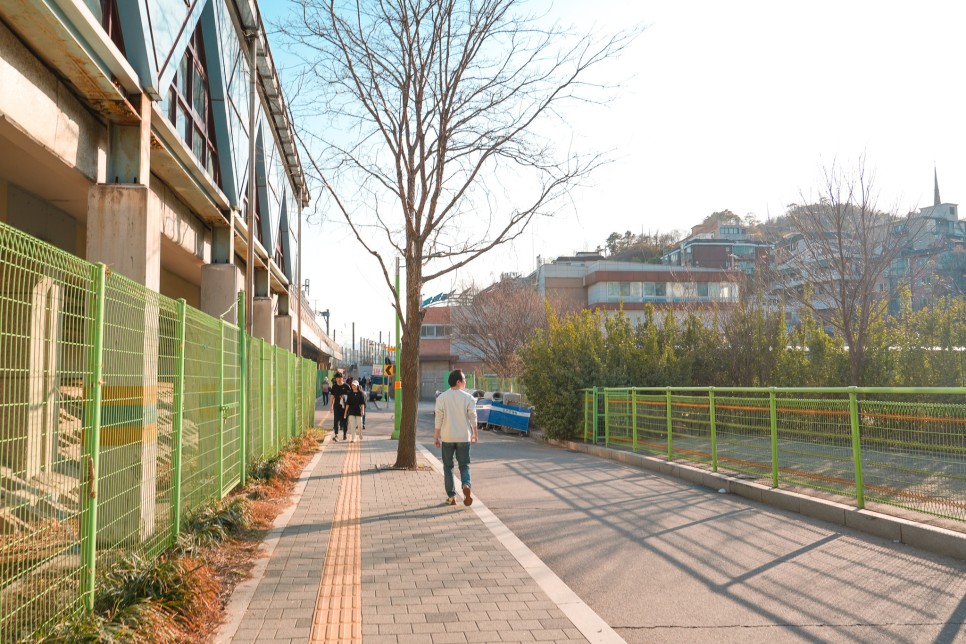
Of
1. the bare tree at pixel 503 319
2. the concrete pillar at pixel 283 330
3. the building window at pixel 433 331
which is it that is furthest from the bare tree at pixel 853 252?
the building window at pixel 433 331

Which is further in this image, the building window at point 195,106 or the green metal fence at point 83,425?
the building window at point 195,106

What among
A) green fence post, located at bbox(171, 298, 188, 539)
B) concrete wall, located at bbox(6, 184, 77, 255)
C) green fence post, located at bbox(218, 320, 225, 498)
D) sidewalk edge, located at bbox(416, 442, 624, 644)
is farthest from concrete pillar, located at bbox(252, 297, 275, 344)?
green fence post, located at bbox(171, 298, 188, 539)

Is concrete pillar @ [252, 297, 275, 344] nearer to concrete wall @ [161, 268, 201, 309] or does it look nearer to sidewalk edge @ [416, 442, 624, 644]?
concrete wall @ [161, 268, 201, 309]

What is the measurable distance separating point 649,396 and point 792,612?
34.0 feet

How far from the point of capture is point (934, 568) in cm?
660

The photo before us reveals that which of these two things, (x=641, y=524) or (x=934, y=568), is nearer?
(x=934, y=568)

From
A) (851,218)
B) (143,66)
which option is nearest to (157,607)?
(143,66)

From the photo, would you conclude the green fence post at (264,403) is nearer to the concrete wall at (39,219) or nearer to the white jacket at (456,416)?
the white jacket at (456,416)

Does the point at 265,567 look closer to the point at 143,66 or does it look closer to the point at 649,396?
the point at 143,66

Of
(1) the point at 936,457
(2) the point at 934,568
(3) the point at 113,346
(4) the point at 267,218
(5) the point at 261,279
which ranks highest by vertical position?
(4) the point at 267,218

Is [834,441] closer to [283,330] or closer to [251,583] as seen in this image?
[251,583]

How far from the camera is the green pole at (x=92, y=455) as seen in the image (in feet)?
14.2

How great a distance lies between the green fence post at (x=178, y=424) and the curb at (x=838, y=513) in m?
6.60

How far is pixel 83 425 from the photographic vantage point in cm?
433
